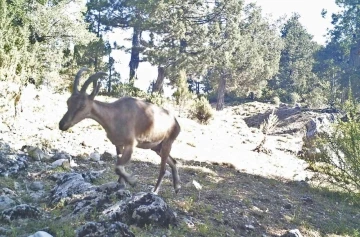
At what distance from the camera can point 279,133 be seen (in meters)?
25.4

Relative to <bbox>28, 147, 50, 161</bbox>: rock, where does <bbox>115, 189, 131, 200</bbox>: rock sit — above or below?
above

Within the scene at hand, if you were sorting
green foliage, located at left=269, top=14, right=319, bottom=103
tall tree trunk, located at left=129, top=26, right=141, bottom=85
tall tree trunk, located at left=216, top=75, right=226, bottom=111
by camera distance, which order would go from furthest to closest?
green foliage, located at left=269, top=14, right=319, bottom=103 < tall tree trunk, located at left=216, top=75, right=226, bottom=111 < tall tree trunk, located at left=129, top=26, right=141, bottom=85

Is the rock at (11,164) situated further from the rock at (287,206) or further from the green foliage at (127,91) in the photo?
the green foliage at (127,91)

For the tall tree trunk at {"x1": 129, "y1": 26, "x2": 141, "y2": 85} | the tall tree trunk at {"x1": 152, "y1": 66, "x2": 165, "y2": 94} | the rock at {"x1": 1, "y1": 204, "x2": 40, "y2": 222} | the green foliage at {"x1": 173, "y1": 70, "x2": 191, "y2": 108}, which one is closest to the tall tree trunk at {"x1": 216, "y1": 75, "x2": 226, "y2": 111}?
the tall tree trunk at {"x1": 152, "y1": 66, "x2": 165, "y2": 94}

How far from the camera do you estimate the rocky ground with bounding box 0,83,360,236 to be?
508cm

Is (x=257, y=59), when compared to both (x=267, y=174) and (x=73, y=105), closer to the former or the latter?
(x=267, y=174)

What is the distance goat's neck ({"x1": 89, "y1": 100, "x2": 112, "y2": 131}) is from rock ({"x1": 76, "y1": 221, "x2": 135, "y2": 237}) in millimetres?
1320

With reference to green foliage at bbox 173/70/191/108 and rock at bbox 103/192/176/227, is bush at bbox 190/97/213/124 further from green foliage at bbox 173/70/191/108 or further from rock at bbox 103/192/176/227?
rock at bbox 103/192/176/227

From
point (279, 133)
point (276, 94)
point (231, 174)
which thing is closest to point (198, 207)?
point (231, 174)

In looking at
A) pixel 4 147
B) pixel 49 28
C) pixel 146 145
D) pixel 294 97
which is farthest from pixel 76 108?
pixel 294 97

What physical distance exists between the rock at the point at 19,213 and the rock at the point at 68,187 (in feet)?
1.83

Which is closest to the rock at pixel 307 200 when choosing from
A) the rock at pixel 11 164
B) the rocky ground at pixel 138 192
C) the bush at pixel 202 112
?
the rocky ground at pixel 138 192

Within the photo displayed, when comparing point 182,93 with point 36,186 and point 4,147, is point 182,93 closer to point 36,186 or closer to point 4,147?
point 4,147

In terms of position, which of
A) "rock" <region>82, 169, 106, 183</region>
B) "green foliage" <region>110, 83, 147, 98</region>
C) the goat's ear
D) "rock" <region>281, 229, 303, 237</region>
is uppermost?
the goat's ear
